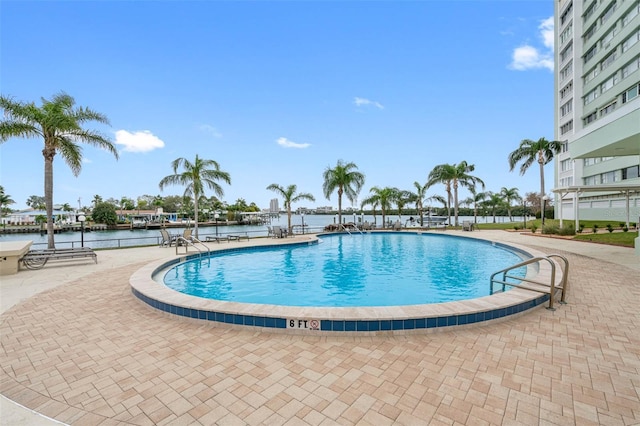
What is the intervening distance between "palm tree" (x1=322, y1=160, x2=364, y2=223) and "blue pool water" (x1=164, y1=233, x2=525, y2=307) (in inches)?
415

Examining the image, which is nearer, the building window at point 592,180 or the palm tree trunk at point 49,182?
the palm tree trunk at point 49,182

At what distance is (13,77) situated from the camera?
38.5 ft

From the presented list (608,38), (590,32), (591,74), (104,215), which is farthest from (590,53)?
(104,215)

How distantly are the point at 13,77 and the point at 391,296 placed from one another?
17.0 m

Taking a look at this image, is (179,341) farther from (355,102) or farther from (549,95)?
(549,95)

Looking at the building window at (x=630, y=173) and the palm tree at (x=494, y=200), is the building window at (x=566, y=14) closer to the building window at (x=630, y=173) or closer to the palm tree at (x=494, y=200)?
the building window at (x=630, y=173)

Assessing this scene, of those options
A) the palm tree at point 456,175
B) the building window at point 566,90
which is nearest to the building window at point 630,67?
the building window at point 566,90

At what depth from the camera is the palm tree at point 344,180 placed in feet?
77.4

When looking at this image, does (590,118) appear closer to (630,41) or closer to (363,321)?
(630,41)

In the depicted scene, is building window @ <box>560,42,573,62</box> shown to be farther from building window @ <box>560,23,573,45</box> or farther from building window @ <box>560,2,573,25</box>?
building window @ <box>560,2,573,25</box>

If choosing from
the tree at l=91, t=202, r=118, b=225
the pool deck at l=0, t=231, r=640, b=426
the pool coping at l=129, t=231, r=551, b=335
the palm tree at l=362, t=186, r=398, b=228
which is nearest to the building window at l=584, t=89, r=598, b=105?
the palm tree at l=362, t=186, r=398, b=228

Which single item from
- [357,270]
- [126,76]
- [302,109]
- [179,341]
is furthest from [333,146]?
[179,341]

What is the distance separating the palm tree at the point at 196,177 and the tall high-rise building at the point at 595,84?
70.9 feet

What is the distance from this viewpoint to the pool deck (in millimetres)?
2432
